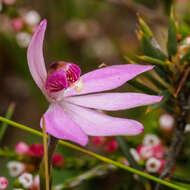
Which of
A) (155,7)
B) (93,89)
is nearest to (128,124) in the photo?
(93,89)

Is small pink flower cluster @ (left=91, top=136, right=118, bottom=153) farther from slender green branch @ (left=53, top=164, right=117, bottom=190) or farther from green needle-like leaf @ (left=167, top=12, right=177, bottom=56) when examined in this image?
green needle-like leaf @ (left=167, top=12, right=177, bottom=56)

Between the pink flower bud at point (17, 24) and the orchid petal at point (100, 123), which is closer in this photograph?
the orchid petal at point (100, 123)

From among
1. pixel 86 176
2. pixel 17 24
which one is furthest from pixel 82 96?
pixel 17 24

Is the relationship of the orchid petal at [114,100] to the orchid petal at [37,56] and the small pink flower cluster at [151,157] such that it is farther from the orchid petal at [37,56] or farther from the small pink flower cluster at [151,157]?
the small pink flower cluster at [151,157]

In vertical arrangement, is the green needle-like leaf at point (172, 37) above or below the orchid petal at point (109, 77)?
above

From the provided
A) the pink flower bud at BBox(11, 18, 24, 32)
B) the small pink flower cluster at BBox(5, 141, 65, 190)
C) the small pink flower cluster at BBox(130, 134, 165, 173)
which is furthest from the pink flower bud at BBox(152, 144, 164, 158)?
the pink flower bud at BBox(11, 18, 24, 32)

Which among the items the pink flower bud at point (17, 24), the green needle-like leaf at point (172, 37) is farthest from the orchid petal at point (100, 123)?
the pink flower bud at point (17, 24)
